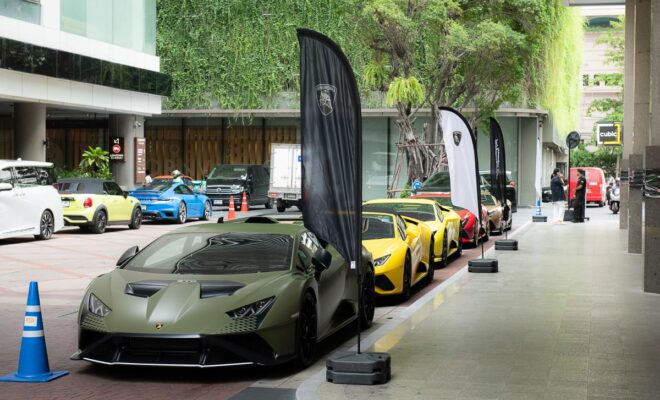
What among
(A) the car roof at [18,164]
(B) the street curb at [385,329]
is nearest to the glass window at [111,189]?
(A) the car roof at [18,164]

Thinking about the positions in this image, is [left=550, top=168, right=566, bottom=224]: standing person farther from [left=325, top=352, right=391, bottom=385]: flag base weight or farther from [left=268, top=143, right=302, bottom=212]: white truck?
[left=325, top=352, right=391, bottom=385]: flag base weight

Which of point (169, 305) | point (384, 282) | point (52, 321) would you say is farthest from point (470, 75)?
point (169, 305)

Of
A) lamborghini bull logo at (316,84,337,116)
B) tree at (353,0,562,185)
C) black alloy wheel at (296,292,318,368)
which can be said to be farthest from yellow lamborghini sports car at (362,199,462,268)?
tree at (353,0,562,185)

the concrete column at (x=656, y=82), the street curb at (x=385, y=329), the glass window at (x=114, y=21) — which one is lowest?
the street curb at (x=385, y=329)

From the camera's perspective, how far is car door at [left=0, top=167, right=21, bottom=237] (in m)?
23.2

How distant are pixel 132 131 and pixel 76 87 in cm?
630

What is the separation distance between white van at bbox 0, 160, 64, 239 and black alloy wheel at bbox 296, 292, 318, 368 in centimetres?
1490

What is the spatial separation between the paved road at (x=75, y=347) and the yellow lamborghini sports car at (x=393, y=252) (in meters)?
0.28

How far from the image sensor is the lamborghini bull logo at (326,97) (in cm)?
895

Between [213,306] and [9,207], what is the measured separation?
16037mm

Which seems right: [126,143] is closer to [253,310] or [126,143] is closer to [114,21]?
[114,21]

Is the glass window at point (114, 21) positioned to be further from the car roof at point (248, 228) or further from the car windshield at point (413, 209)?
the car roof at point (248, 228)

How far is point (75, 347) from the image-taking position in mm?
10414

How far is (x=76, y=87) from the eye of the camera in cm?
3766
